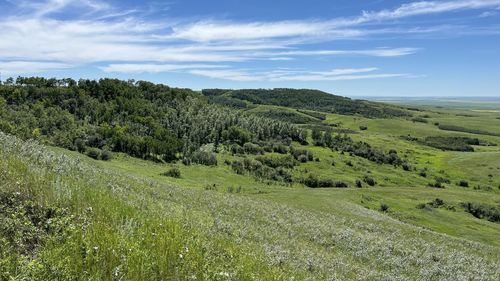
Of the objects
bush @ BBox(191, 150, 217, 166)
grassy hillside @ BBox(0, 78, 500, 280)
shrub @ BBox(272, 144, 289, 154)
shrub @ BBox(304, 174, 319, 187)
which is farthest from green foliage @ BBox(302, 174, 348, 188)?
shrub @ BBox(272, 144, 289, 154)

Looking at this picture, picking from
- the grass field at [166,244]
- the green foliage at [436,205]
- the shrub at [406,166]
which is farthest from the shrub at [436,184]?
the grass field at [166,244]

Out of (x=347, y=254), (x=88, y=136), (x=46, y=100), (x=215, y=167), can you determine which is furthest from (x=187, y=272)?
(x=46, y=100)

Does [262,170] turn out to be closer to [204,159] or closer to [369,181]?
[204,159]

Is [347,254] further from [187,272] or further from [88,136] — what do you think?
[88,136]

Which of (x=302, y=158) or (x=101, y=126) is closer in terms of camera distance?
(x=101, y=126)

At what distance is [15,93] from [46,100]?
39.9 feet

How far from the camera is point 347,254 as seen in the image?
2119 centimetres

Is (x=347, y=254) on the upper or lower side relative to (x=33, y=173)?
lower

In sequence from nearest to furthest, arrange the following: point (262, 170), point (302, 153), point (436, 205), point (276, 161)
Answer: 1. point (436, 205)
2. point (262, 170)
3. point (276, 161)
4. point (302, 153)

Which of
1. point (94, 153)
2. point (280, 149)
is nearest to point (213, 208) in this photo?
point (94, 153)

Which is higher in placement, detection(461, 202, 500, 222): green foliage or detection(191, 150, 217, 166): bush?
detection(191, 150, 217, 166): bush

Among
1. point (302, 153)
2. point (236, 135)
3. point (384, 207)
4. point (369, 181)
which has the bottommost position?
point (369, 181)

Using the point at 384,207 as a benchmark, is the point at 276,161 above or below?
below

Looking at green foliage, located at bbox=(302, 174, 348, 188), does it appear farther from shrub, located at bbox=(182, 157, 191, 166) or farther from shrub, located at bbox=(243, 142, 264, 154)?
shrub, located at bbox=(182, 157, 191, 166)
